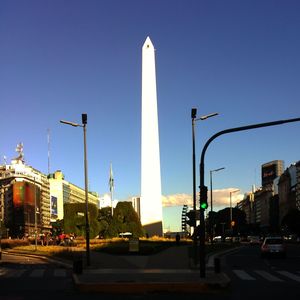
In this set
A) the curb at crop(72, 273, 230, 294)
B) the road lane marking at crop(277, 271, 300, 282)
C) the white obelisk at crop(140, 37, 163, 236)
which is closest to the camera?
the curb at crop(72, 273, 230, 294)

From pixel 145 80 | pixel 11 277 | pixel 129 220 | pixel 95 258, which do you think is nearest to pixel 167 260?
pixel 95 258

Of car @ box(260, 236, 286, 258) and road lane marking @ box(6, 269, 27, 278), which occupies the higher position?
road lane marking @ box(6, 269, 27, 278)

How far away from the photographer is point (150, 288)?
20.9 meters

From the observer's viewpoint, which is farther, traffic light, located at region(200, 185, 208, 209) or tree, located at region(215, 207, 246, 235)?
tree, located at region(215, 207, 246, 235)

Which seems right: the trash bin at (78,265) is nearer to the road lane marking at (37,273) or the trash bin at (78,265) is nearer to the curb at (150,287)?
the road lane marking at (37,273)

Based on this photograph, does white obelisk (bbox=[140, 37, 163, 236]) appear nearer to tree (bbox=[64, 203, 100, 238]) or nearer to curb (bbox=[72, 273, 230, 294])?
tree (bbox=[64, 203, 100, 238])

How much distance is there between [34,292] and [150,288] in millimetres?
3904

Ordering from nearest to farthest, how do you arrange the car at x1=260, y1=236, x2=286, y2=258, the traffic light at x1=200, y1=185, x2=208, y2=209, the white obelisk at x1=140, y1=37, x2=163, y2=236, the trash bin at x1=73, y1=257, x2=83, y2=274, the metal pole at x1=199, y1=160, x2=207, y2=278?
the metal pole at x1=199, y1=160, x2=207, y2=278, the traffic light at x1=200, y1=185, x2=208, y2=209, the trash bin at x1=73, y1=257, x2=83, y2=274, the car at x1=260, y1=236, x2=286, y2=258, the white obelisk at x1=140, y1=37, x2=163, y2=236

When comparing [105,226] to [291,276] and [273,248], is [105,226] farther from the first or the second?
[291,276]

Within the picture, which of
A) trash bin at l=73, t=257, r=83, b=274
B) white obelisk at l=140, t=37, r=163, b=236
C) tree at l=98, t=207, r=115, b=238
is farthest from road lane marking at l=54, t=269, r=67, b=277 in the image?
tree at l=98, t=207, r=115, b=238

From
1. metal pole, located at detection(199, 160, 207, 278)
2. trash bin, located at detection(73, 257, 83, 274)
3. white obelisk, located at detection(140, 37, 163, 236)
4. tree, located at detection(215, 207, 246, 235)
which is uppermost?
white obelisk, located at detection(140, 37, 163, 236)

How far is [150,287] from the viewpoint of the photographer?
21.0 metres

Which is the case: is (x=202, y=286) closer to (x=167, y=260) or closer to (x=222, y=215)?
(x=167, y=260)

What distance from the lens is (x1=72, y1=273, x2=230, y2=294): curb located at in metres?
20.7
